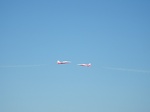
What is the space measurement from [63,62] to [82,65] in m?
14.3

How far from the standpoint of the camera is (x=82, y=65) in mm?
183500

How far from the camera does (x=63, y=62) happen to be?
174500mm
